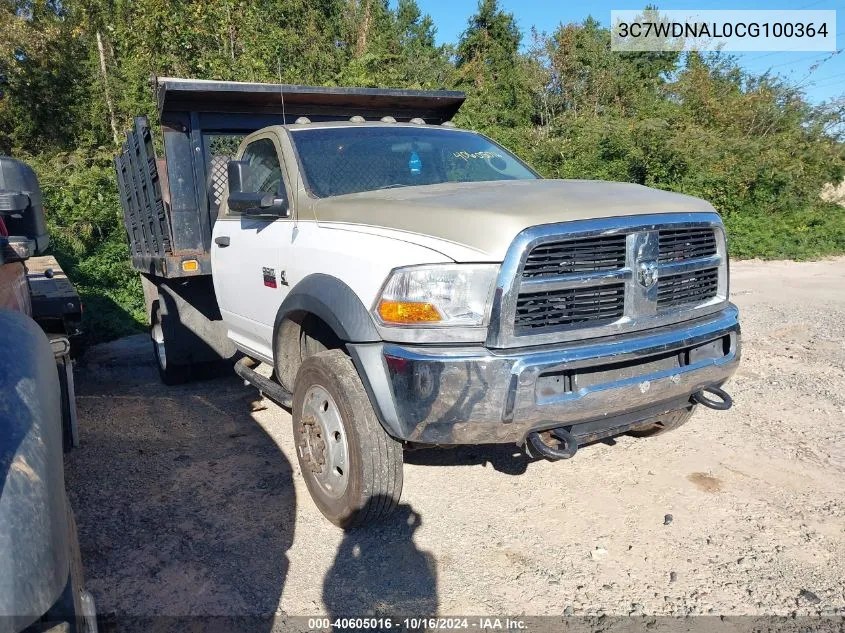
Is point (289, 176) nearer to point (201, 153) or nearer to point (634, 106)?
point (201, 153)

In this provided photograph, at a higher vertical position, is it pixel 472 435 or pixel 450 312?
pixel 450 312

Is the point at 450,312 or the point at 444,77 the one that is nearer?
the point at 450,312

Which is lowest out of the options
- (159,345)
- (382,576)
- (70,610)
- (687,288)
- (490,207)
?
(382,576)

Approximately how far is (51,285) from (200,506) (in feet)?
11.0

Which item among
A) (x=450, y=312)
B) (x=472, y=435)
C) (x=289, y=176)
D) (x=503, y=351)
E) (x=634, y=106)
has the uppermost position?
(x=634, y=106)

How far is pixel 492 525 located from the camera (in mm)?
3338

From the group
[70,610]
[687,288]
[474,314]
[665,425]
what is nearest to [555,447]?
[474,314]

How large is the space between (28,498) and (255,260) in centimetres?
273

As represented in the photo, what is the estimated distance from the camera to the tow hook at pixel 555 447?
2.82m

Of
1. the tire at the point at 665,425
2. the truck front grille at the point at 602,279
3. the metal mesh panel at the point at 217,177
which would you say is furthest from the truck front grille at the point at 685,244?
the metal mesh panel at the point at 217,177

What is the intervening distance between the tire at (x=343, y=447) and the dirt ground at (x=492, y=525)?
0.67 ft

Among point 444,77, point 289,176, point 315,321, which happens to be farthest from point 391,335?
point 444,77

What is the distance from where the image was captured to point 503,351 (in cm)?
269

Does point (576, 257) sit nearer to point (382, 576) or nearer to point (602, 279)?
point (602, 279)
